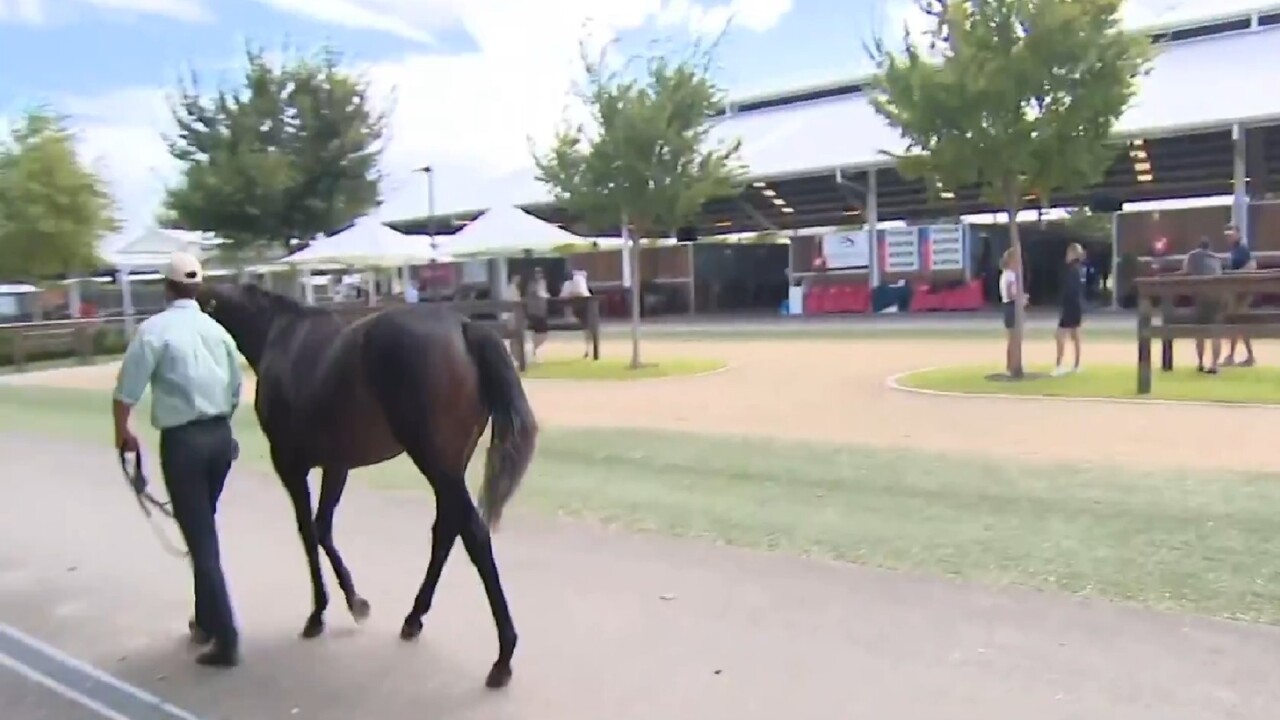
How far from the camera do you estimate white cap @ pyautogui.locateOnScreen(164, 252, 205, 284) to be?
5.30 m

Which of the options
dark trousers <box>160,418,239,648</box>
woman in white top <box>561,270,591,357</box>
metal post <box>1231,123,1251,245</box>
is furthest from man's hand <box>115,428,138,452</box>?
metal post <box>1231,123,1251,245</box>

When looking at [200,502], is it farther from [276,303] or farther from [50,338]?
[50,338]

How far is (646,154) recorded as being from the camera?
1888 cm

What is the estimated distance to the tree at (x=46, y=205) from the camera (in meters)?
31.5

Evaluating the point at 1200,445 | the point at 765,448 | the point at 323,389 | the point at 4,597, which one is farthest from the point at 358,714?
the point at 1200,445

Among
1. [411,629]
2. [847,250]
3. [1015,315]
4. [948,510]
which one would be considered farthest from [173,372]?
[847,250]

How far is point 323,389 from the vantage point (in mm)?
5367

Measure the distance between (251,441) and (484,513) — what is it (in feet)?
25.4

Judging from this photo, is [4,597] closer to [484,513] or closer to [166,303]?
[166,303]

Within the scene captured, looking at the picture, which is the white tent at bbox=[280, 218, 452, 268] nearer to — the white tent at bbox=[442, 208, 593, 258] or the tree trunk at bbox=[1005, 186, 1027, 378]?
the white tent at bbox=[442, 208, 593, 258]

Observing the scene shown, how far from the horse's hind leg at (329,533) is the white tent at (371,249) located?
1983 cm

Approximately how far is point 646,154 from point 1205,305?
8.67m

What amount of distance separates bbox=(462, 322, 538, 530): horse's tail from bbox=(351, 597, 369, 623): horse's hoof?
97 centimetres

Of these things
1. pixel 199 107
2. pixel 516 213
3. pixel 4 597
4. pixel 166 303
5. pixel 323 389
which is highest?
pixel 199 107
